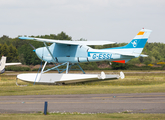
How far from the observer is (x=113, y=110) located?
36.8 feet

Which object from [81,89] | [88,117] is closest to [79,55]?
[81,89]

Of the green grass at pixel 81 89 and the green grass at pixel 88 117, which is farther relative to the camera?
the green grass at pixel 81 89

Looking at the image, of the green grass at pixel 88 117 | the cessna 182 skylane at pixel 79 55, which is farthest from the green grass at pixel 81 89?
the green grass at pixel 88 117

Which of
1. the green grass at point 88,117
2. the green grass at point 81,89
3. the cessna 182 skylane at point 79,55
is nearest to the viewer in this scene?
the green grass at point 88,117

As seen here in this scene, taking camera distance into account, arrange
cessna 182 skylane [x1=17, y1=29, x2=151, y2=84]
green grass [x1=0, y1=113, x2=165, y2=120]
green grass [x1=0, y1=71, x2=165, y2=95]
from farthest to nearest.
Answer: cessna 182 skylane [x1=17, y1=29, x2=151, y2=84] → green grass [x1=0, y1=71, x2=165, y2=95] → green grass [x1=0, y1=113, x2=165, y2=120]

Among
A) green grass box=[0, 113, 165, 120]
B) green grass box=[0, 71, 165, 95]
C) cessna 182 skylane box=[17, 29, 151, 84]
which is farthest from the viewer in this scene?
cessna 182 skylane box=[17, 29, 151, 84]

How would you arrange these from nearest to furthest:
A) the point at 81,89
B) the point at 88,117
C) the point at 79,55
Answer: the point at 88,117, the point at 81,89, the point at 79,55

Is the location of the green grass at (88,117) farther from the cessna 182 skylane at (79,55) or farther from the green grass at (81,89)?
the cessna 182 skylane at (79,55)

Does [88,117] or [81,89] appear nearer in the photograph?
[88,117]

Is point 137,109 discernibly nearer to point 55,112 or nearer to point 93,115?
point 93,115

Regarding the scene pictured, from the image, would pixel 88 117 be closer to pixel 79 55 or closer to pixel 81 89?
A: pixel 81 89

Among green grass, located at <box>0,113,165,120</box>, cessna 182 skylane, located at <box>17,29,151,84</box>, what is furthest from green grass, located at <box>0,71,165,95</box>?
green grass, located at <box>0,113,165,120</box>

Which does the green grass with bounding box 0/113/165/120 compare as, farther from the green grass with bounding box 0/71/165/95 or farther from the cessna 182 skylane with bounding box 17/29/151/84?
the cessna 182 skylane with bounding box 17/29/151/84

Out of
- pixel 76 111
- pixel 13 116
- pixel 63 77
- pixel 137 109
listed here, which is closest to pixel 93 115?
pixel 76 111
